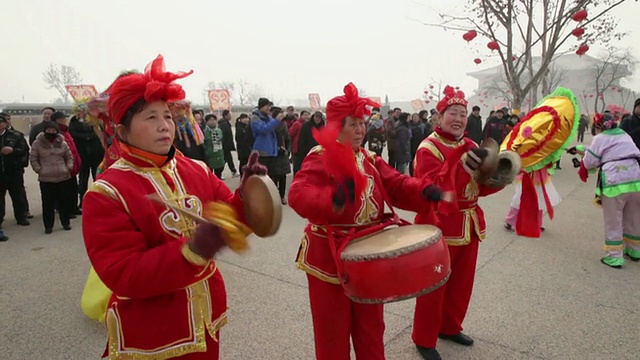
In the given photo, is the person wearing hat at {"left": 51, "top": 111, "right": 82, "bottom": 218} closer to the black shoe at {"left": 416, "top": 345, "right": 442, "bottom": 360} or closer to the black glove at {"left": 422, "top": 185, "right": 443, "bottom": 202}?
the black shoe at {"left": 416, "top": 345, "right": 442, "bottom": 360}

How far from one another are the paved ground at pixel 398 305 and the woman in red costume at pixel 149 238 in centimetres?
146

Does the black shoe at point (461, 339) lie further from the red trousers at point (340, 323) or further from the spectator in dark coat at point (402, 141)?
the spectator in dark coat at point (402, 141)

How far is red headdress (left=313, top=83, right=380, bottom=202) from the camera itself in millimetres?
1862

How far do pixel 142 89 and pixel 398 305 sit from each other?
297 cm

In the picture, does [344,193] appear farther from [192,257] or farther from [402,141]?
[402,141]

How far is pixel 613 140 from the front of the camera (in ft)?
15.1

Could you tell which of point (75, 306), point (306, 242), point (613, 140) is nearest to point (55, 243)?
point (75, 306)

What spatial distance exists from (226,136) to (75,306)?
7062 millimetres

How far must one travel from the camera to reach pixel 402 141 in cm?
956

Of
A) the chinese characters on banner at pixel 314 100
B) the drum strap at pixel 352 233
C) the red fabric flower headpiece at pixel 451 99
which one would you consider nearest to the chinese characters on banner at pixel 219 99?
the chinese characters on banner at pixel 314 100

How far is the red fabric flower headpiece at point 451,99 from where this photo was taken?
112 inches

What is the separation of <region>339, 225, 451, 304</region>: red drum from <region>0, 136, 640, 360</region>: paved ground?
1.36 m

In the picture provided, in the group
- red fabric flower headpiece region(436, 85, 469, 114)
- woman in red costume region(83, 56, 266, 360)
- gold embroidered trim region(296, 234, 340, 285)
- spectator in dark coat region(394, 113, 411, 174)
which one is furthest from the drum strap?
spectator in dark coat region(394, 113, 411, 174)

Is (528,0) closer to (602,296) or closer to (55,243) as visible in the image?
(602,296)
